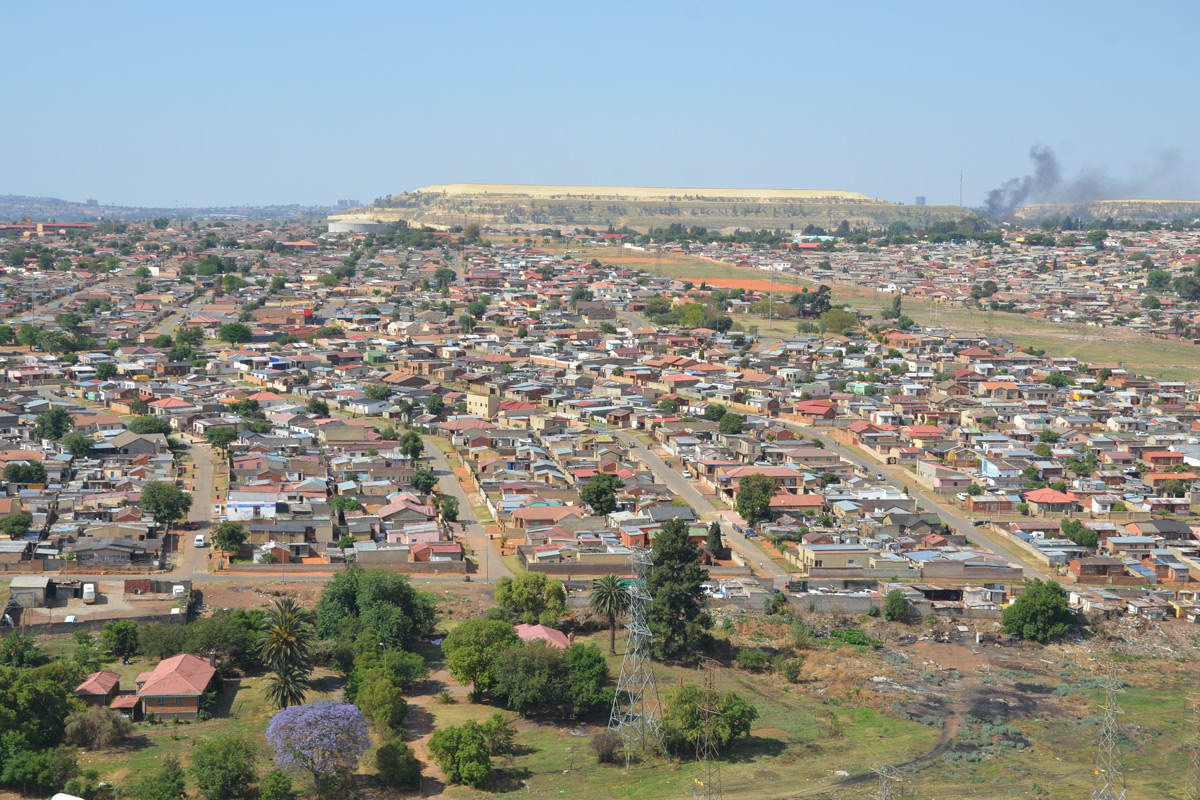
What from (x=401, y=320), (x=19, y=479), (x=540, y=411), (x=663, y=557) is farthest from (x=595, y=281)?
(x=663, y=557)

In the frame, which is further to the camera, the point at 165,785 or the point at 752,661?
the point at 752,661

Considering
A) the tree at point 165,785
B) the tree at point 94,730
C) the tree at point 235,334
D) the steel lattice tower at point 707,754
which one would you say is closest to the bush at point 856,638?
the steel lattice tower at point 707,754

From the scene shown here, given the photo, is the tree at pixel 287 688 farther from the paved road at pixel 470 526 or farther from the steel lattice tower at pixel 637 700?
the paved road at pixel 470 526

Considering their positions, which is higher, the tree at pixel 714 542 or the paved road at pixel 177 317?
the paved road at pixel 177 317

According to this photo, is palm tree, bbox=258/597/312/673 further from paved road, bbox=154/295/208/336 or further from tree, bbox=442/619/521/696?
paved road, bbox=154/295/208/336

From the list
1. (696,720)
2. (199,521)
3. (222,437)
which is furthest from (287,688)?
(222,437)

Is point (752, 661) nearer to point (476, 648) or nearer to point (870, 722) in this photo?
point (870, 722)
